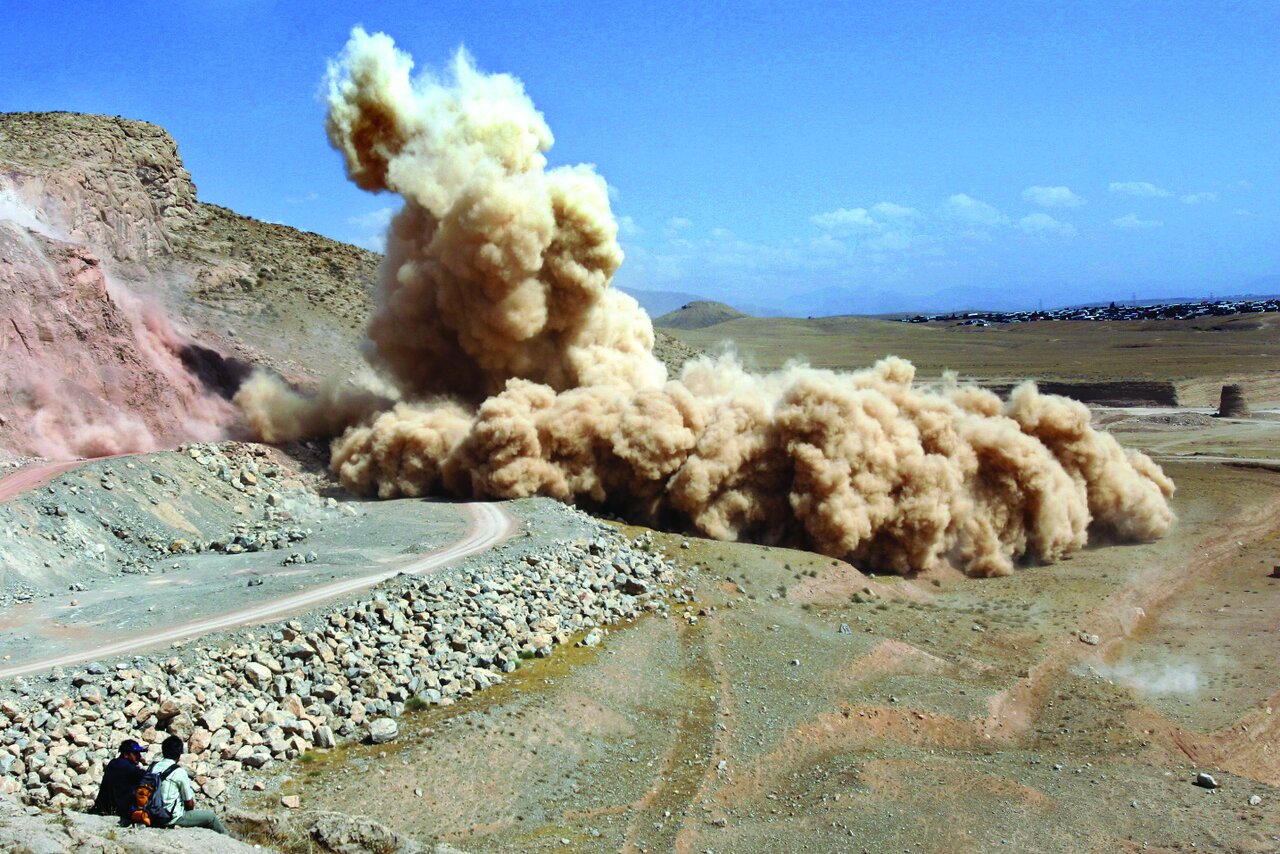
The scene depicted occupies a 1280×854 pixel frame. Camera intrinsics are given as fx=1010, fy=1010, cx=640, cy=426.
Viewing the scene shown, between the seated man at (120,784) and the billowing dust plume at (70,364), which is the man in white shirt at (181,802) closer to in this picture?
the seated man at (120,784)

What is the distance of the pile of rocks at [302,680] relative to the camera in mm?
17562

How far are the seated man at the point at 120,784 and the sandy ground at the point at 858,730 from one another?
4028 millimetres

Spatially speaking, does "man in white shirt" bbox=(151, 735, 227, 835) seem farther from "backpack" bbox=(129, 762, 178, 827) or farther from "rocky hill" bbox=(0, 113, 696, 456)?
"rocky hill" bbox=(0, 113, 696, 456)

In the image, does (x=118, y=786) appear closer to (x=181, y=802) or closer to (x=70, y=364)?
(x=181, y=802)

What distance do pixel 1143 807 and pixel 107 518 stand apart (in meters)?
28.8

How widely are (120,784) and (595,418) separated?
26408 mm

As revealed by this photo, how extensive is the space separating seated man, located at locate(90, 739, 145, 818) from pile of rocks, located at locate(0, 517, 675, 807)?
2575 millimetres

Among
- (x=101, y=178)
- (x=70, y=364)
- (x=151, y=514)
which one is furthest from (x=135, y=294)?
(x=151, y=514)

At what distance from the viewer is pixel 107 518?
3062 centimetres

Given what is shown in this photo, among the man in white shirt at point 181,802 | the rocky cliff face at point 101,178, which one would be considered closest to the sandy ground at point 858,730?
the man in white shirt at point 181,802

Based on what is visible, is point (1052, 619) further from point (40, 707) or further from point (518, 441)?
point (40, 707)

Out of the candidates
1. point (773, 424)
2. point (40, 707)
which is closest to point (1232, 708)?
point (773, 424)

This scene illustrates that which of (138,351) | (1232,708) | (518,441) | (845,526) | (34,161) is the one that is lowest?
(1232,708)

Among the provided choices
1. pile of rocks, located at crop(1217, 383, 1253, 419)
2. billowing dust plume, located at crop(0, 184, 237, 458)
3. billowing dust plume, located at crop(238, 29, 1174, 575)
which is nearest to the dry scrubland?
pile of rocks, located at crop(1217, 383, 1253, 419)
